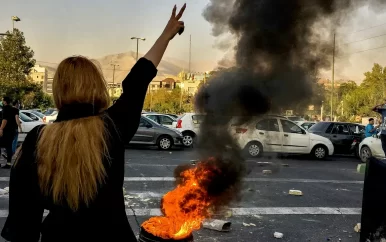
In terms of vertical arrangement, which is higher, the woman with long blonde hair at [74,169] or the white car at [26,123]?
the woman with long blonde hair at [74,169]

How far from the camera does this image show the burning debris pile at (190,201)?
3.64 metres

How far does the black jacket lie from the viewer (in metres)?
1.71

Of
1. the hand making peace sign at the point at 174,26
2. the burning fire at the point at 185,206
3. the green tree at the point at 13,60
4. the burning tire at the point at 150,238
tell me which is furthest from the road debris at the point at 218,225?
the green tree at the point at 13,60

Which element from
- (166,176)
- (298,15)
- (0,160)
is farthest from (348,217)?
(0,160)

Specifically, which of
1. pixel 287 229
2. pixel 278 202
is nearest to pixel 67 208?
pixel 287 229

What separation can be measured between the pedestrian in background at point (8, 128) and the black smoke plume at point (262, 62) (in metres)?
6.18

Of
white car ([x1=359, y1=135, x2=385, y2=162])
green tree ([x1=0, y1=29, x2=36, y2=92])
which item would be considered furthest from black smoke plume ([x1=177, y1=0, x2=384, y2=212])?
green tree ([x1=0, y1=29, x2=36, y2=92])

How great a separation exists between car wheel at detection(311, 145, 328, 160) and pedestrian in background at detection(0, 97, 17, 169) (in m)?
10.7

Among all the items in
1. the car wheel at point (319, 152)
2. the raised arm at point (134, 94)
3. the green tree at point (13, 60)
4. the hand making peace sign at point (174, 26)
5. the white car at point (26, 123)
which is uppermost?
the green tree at point (13, 60)

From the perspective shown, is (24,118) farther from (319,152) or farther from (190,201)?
(190,201)

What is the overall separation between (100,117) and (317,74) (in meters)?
5.07

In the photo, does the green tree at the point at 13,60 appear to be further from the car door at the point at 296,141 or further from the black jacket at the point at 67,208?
the black jacket at the point at 67,208

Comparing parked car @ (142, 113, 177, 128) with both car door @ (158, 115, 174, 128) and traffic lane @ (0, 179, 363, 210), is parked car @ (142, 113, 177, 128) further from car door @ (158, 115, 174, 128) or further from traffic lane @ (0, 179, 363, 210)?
traffic lane @ (0, 179, 363, 210)

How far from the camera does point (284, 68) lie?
19.0 ft
